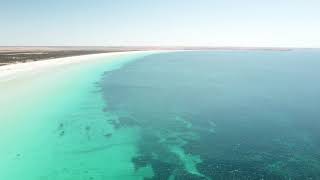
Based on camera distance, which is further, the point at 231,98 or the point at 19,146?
the point at 231,98

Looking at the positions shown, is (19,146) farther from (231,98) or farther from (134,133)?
(231,98)

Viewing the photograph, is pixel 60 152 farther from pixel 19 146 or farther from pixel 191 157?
pixel 191 157

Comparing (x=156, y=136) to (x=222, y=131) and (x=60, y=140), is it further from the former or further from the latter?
(x=60, y=140)

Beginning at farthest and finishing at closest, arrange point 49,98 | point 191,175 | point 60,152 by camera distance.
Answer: point 49,98, point 60,152, point 191,175

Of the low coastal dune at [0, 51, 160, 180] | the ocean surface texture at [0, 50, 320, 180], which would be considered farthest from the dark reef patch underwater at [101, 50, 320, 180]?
the low coastal dune at [0, 51, 160, 180]

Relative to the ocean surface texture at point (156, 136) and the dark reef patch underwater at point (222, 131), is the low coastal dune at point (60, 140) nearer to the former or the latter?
the ocean surface texture at point (156, 136)

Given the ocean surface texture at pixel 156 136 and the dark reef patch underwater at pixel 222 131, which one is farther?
the dark reef patch underwater at pixel 222 131

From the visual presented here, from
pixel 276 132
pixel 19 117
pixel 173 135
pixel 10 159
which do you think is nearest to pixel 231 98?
pixel 276 132

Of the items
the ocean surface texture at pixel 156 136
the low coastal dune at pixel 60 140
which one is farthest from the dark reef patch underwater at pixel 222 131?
the low coastal dune at pixel 60 140

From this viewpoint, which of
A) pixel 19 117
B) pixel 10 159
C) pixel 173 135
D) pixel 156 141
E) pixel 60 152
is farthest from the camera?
pixel 19 117
